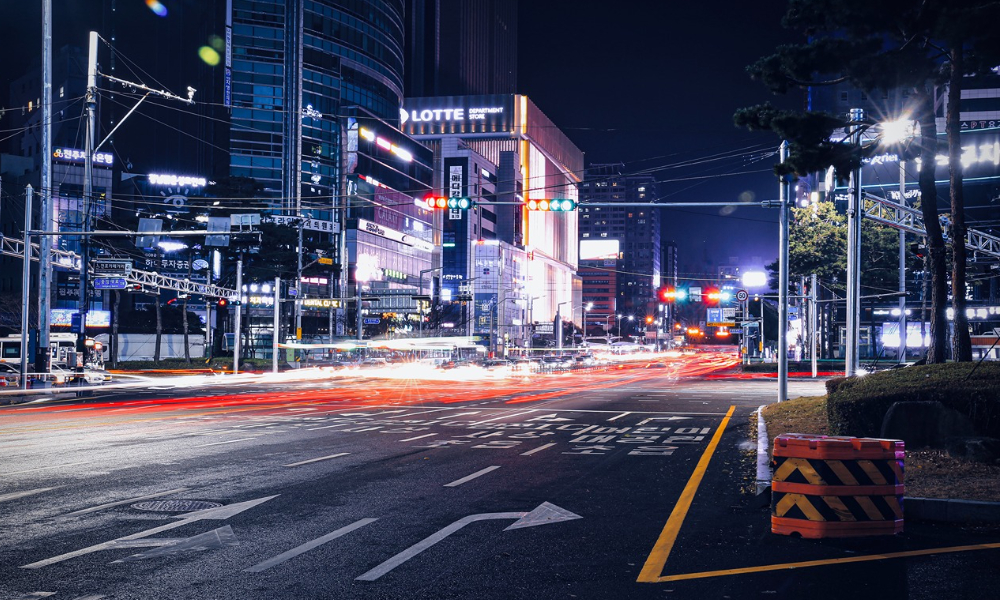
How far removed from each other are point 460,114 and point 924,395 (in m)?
187

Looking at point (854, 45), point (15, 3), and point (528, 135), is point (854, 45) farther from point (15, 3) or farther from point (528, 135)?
point (528, 135)

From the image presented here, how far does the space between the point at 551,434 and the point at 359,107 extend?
10902cm

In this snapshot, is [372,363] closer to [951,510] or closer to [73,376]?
[73,376]

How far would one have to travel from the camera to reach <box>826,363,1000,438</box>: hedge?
41.5ft

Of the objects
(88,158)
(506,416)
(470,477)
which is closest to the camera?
(470,477)

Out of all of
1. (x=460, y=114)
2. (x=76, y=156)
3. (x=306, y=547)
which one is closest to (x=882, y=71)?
(x=306, y=547)

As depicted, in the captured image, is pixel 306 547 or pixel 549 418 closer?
pixel 306 547

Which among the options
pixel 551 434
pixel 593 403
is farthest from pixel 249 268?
pixel 551 434

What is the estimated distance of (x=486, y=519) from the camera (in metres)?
9.68

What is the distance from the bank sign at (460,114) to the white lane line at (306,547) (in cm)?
18857

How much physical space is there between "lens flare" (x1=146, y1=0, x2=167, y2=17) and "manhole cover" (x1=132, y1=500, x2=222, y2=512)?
11190 centimetres

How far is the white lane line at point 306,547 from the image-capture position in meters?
7.45

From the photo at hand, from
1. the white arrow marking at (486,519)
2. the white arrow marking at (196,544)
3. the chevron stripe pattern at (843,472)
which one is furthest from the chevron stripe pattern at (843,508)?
the white arrow marking at (196,544)

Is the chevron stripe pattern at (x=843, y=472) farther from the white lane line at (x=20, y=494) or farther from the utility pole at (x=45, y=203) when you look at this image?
the utility pole at (x=45, y=203)
